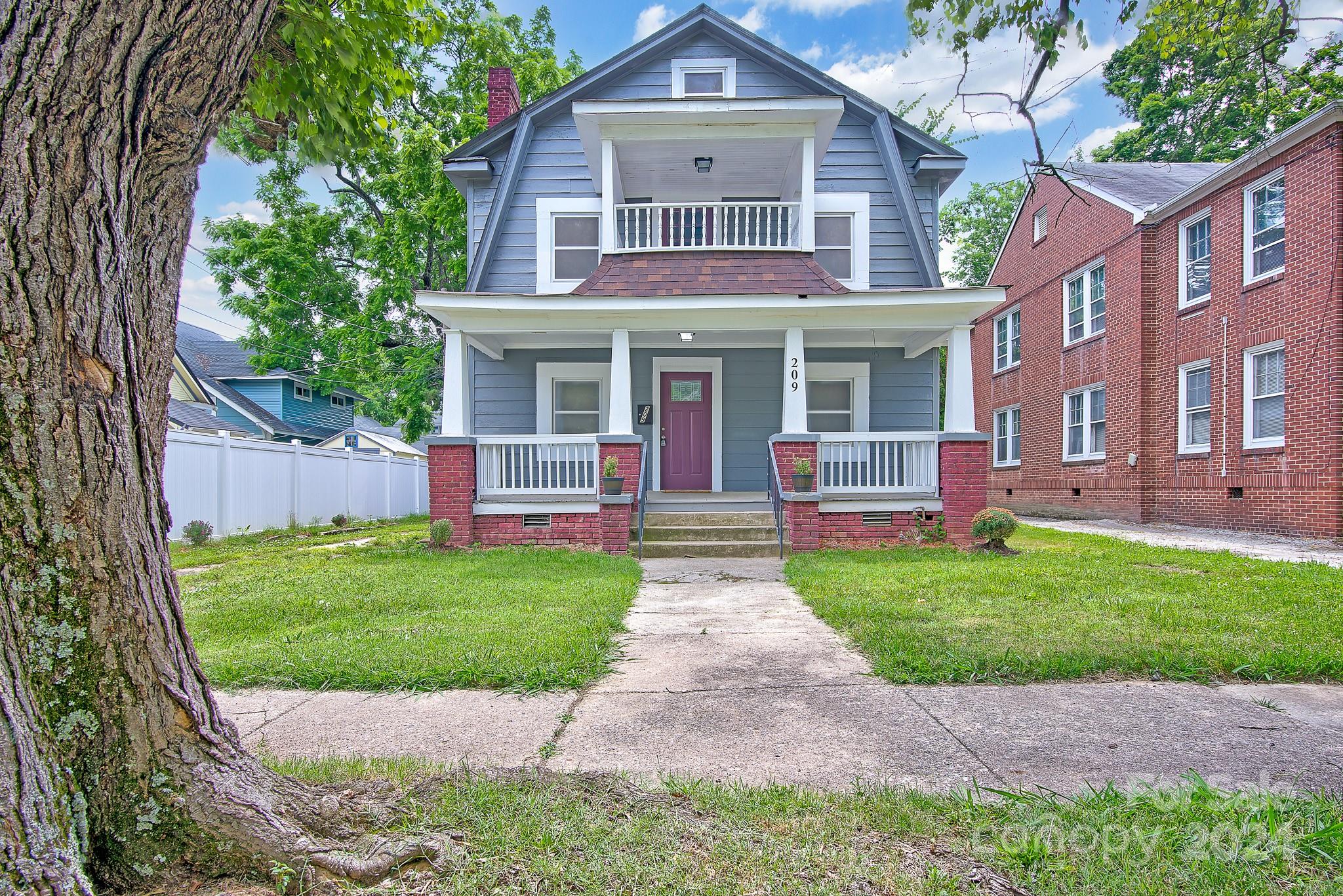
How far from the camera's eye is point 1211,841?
2031mm

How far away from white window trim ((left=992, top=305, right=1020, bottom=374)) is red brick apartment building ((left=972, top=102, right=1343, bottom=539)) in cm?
17

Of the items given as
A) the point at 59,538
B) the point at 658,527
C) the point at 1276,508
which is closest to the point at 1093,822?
the point at 59,538

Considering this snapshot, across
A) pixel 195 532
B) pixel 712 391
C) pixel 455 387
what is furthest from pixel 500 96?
pixel 195 532

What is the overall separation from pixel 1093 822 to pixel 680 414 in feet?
32.6

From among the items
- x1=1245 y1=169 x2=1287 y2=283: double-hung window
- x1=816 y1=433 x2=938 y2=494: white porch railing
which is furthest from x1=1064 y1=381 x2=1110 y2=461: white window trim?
x1=816 y1=433 x2=938 y2=494: white porch railing

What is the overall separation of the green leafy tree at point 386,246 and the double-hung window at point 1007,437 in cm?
1486

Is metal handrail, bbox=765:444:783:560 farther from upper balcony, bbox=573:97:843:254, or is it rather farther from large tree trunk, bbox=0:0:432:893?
large tree trunk, bbox=0:0:432:893

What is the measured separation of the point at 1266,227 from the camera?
1147 cm

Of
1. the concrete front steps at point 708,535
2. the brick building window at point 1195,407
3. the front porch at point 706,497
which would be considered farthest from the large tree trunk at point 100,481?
the brick building window at point 1195,407

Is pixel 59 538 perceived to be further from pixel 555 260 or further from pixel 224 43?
Answer: pixel 555 260

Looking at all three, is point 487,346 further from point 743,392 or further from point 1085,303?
point 1085,303

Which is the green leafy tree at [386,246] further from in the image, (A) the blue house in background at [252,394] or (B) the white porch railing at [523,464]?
(B) the white porch railing at [523,464]

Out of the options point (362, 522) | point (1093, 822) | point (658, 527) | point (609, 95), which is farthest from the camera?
point (362, 522)

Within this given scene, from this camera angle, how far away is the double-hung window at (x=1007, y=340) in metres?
19.3
